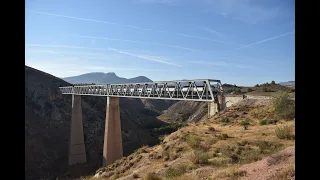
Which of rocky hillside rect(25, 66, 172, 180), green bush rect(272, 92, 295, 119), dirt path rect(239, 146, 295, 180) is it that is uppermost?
green bush rect(272, 92, 295, 119)

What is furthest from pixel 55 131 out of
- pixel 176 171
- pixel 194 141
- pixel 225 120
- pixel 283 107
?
pixel 176 171

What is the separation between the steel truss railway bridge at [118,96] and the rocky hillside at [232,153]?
3180 millimetres

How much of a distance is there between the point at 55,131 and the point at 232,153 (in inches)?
2290

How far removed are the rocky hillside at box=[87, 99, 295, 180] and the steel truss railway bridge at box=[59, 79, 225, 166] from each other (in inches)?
125

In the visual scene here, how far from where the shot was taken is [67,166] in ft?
160

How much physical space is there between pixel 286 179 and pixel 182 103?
113m

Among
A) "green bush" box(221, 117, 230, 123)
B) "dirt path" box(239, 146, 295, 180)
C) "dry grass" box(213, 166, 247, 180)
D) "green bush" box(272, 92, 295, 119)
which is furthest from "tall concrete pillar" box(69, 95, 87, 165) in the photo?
"dirt path" box(239, 146, 295, 180)

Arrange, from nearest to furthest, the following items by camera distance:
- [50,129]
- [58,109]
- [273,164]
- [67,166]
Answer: [273,164]
[67,166]
[50,129]
[58,109]

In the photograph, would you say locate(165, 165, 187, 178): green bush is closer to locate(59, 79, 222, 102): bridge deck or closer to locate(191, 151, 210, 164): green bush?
locate(191, 151, 210, 164): green bush

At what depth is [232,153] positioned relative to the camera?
591 inches

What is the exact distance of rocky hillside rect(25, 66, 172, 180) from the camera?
164 feet

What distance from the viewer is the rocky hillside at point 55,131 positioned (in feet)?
164
